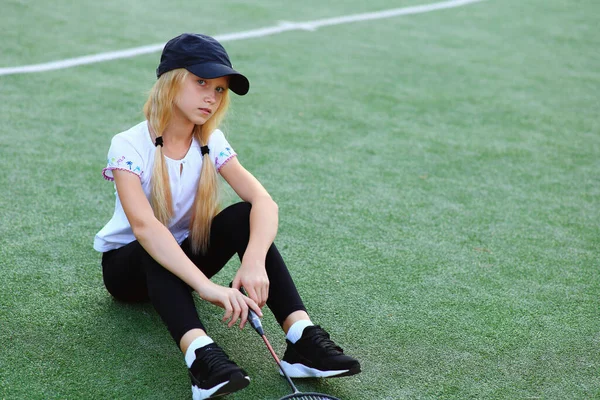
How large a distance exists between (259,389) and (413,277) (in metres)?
1.10

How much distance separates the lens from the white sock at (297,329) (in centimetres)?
265

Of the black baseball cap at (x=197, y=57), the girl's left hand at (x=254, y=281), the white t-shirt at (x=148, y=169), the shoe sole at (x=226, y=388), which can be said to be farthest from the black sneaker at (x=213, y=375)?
the black baseball cap at (x=197, y=57)

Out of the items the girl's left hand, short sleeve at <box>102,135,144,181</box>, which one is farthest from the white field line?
the girl's left hand

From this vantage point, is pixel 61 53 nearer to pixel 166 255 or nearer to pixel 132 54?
pixel 132 54

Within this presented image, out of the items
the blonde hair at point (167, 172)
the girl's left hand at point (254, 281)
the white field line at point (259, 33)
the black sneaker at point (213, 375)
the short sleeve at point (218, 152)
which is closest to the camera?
the black sneaker at point (213, 375)

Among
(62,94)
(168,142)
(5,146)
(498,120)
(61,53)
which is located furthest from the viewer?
(61,53)

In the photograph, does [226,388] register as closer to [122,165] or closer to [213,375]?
[213,375]

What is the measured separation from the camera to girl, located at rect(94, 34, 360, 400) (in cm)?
252

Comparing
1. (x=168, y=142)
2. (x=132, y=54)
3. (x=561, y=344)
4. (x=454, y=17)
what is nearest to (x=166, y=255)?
(x=168, y=142)

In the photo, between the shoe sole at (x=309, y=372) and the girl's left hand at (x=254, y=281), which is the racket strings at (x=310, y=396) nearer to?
the shoe sole at (x=309, y=372)

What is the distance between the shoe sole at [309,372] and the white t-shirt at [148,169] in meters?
0.67

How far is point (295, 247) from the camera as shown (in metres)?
3.63

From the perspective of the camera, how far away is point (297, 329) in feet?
8.70

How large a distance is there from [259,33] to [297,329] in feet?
17.5
